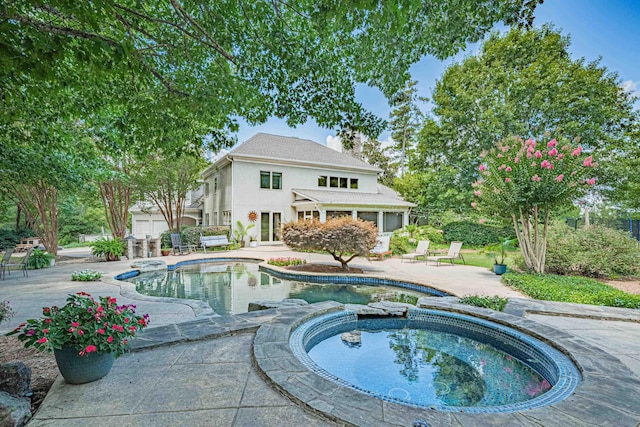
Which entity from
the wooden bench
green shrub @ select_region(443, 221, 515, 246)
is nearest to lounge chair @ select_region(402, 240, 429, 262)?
green shrub @ select_region(443, 221, 515, 246)

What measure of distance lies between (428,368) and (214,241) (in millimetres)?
14644

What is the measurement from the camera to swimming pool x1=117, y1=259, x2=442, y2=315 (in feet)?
27.2

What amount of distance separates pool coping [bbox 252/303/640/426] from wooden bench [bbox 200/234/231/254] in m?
14.0

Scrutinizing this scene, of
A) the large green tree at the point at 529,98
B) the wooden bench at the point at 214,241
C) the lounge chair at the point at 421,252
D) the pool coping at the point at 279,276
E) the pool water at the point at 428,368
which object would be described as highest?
the large green tree at the point at 529,98

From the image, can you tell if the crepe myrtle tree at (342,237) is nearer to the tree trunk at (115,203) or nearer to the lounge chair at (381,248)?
the lounge chair at (381,248)

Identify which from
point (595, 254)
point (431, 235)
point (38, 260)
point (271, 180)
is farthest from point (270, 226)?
point (595, 254)

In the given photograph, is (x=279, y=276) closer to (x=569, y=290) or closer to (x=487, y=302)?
(x=487, y=302)

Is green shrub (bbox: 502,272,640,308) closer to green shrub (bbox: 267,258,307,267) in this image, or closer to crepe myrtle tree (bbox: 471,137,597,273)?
crepe myrtle tree (bbox: 471,137,597,273)

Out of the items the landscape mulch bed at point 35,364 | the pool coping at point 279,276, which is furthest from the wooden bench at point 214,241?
the landscape mulch bed at point 35,364

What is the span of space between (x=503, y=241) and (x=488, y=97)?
9.34m

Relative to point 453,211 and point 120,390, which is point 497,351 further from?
point 453,211

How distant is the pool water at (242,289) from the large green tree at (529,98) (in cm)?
1565

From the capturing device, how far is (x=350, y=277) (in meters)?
10.3

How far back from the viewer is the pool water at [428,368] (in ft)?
12.2
